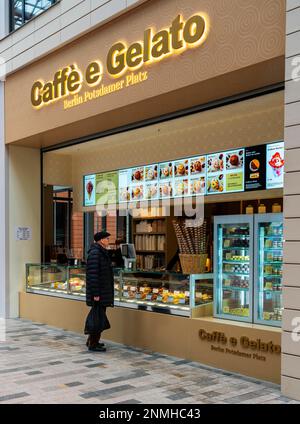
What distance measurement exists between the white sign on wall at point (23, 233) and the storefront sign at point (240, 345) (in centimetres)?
488

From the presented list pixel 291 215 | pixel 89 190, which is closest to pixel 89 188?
pixel 89 190

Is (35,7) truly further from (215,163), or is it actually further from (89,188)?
(215,163)

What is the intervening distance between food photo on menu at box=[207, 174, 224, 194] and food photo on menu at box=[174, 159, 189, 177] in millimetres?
572

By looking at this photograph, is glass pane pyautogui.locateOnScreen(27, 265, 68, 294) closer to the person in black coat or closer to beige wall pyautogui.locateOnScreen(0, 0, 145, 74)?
the person in black coat

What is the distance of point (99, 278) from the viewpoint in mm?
6926

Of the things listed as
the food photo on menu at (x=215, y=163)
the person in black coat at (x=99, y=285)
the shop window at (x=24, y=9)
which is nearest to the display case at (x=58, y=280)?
the person in black coat at (x=99, y=285)

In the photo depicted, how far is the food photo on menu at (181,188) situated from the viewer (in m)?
8.43

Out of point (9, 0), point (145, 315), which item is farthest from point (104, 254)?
point (9, 0)

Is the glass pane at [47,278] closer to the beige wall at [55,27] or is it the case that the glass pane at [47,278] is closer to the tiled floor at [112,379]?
the tiled floor at [112,379]

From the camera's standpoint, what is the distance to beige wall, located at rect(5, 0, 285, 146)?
5.27m

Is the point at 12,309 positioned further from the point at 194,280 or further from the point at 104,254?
the point at 194,280

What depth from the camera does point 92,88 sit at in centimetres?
762

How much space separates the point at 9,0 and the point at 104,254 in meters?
5.99

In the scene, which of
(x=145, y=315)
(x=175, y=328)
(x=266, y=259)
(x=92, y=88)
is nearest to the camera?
(x=266, y=259)
